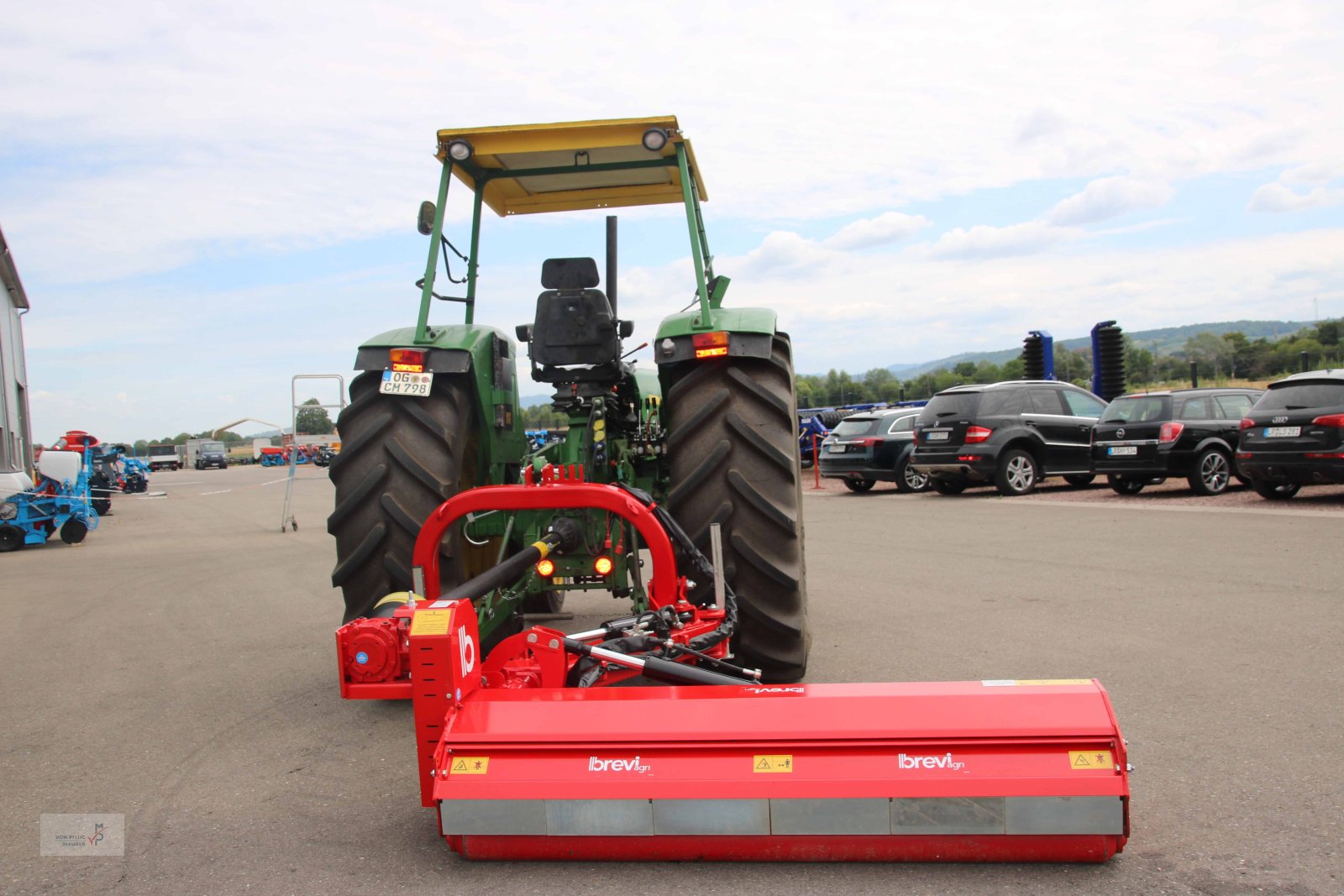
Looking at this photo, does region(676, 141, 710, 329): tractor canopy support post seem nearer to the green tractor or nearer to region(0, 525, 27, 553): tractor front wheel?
the green tractor

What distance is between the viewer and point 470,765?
304cm

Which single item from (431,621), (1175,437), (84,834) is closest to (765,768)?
(431,621)

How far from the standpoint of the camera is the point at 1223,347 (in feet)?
164

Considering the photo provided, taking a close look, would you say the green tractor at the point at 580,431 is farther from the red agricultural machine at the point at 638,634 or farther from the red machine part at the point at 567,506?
the red machine part at the point at 567,506

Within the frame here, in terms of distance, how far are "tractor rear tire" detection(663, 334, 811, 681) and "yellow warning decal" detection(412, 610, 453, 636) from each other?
60.5 inches

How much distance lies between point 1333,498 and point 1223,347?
42.0 metres

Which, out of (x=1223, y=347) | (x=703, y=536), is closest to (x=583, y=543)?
(x=703, y=536)

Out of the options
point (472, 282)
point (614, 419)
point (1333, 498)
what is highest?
point (472, 282)

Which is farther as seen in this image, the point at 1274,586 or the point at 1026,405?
the point at 1026,405

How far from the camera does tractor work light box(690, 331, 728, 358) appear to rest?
183 inches

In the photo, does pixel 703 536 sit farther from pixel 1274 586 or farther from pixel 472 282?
pixel 1274 586

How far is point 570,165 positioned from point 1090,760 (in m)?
4.12

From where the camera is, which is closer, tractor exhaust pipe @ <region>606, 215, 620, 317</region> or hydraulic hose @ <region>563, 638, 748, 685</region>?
hydraulic hose @ <region>563, 638, 748, 685</region>

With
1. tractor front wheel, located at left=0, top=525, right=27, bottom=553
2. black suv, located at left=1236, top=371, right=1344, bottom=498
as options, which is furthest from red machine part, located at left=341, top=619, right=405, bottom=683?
tractor front wheel, located at left=0, top=525, right=27, bottom=553
